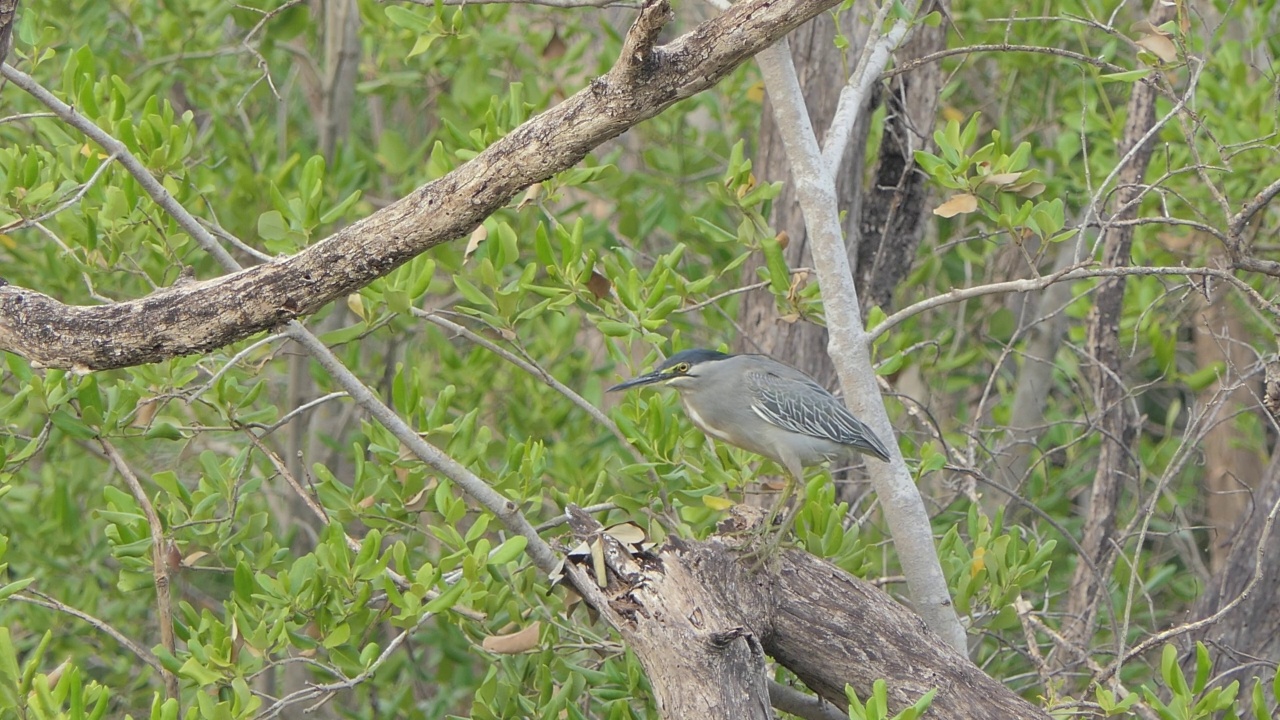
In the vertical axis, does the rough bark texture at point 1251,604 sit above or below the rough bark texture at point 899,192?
below

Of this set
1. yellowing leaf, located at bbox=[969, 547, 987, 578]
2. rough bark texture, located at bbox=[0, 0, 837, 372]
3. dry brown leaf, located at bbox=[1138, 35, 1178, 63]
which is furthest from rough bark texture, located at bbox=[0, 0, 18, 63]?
yellowing leaf, located at bbox=[969, 547, 987, 578]

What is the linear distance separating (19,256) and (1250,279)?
5206mm

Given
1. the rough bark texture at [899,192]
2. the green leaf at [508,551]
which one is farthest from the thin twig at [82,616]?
the rough bark texture at [899,192]

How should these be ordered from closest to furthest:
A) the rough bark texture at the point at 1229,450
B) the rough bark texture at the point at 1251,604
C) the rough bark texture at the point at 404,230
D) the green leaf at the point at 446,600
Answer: the rough bark texture at the point at 404,230, the green leaf at the point at 446,600, the rough bark texture at the point at 1251,604, the rough bark texture at the point at 1229,450

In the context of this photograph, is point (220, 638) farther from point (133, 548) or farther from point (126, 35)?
point (126, 35)

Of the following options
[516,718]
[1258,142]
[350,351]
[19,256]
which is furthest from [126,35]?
[1258,142]

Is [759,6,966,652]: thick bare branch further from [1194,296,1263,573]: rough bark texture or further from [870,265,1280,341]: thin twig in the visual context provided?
[1194,296,1263,573]: rough bark texture

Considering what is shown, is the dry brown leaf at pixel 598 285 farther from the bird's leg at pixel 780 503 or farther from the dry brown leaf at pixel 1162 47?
the dry brown leaf at pixel 1162 47

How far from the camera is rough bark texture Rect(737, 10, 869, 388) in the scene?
518 centimetres

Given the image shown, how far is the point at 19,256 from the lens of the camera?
5223 mm

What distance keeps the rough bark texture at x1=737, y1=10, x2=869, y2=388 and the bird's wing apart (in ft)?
2.20

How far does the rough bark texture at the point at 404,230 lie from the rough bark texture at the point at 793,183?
251 cm

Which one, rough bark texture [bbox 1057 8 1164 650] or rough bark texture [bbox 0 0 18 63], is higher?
rough bark texture [bbox 0 0 18 63]

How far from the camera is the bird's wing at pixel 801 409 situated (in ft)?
13.2
